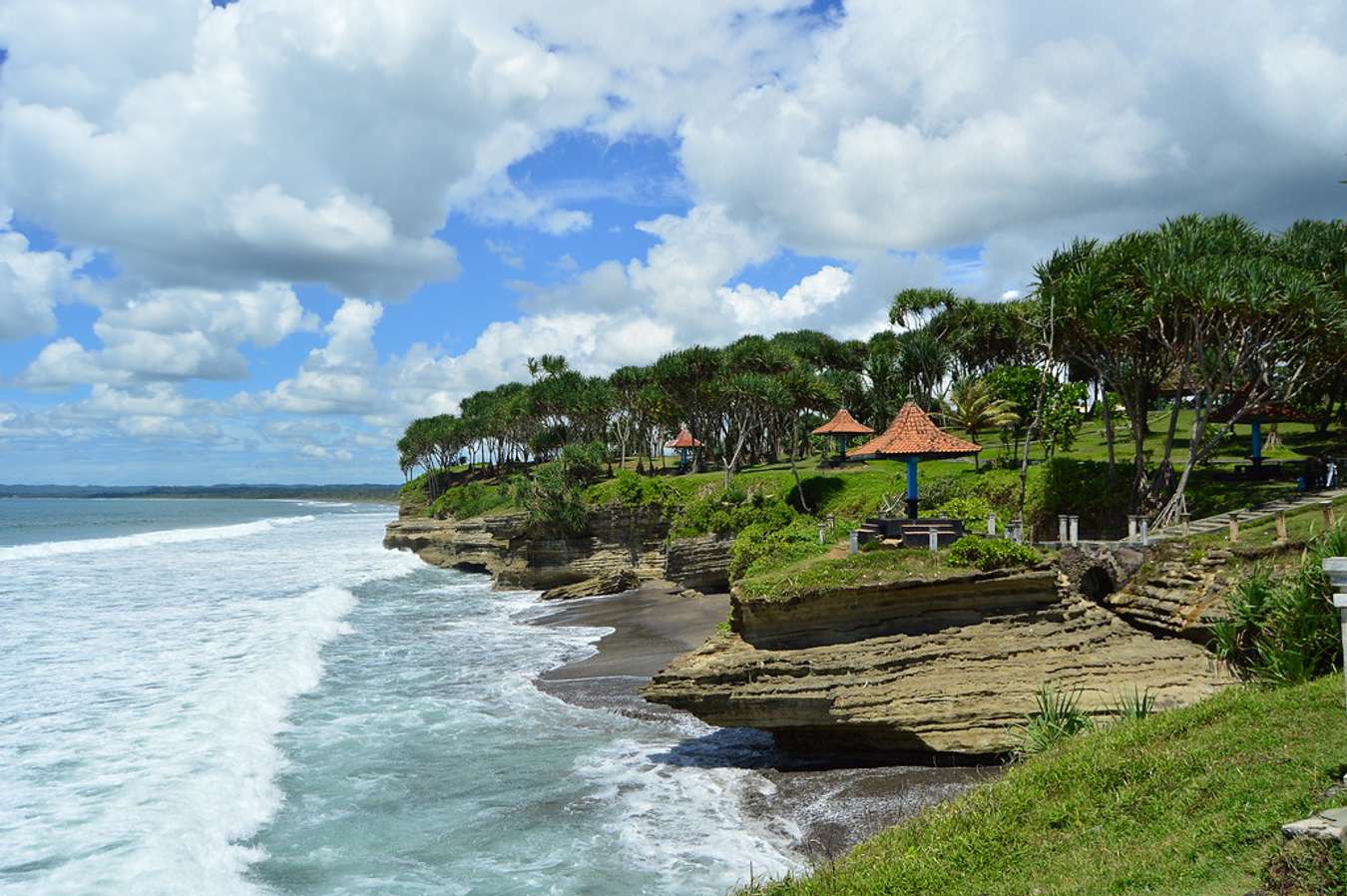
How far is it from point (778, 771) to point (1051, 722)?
5593 mm

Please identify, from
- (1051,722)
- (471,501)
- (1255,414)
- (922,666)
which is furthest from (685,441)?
(1051,722)

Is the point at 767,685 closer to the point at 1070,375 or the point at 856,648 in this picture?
the point at 856,648

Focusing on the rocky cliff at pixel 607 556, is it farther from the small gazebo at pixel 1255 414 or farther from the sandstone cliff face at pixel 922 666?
the sandstone cliff face at pixel 922 666

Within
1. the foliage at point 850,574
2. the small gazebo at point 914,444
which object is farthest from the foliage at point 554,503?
the foliage at point 850,574

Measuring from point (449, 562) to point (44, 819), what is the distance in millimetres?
45440

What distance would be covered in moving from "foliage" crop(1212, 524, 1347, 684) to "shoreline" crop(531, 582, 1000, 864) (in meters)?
4.53

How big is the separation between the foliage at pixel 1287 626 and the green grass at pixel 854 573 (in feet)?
14.9

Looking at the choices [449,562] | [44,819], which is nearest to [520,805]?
[44,819]

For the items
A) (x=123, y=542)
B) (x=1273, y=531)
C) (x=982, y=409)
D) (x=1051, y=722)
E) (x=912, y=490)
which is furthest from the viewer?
(x=123, y=542)

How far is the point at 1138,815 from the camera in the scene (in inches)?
345

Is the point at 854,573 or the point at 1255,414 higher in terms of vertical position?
the point at 1255,414

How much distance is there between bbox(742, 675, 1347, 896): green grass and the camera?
24.4ft

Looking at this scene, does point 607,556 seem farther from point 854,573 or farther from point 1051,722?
point 1051,722

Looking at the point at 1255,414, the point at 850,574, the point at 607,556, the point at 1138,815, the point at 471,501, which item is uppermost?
the point at 1255,414
